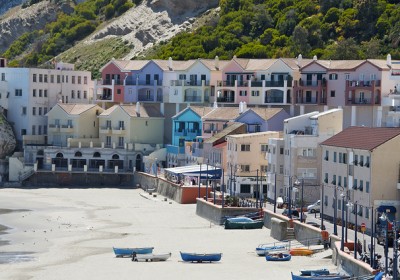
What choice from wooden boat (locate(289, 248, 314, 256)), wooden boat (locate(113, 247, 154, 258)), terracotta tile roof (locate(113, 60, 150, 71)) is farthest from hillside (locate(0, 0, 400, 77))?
wooden boat (locate(113, 247, 154, 258))

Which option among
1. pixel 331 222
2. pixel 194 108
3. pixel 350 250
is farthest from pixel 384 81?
pixel 350 250

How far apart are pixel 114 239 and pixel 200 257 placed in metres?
11.9

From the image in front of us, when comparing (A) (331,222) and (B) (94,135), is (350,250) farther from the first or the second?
(B) (94,135)

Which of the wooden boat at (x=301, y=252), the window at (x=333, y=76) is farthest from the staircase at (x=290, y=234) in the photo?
the window at (x=333, y=76)

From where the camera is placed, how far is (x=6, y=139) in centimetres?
11625

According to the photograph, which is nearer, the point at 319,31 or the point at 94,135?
the point at 94,135

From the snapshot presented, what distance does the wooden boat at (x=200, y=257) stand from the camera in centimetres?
6481

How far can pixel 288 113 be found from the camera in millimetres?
108688

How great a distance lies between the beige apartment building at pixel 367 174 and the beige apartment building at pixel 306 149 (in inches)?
290

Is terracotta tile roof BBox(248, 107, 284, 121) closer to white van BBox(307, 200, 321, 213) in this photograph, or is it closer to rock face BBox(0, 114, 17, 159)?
rock face BBox(0, 114, 17, 159)

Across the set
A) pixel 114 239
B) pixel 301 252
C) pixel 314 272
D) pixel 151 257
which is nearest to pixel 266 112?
pixel 114 239

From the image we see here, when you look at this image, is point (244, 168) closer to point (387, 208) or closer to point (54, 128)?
point (387, 208)

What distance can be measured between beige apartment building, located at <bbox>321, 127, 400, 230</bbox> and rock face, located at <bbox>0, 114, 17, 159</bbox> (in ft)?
150

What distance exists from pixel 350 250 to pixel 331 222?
1336 centimetres
